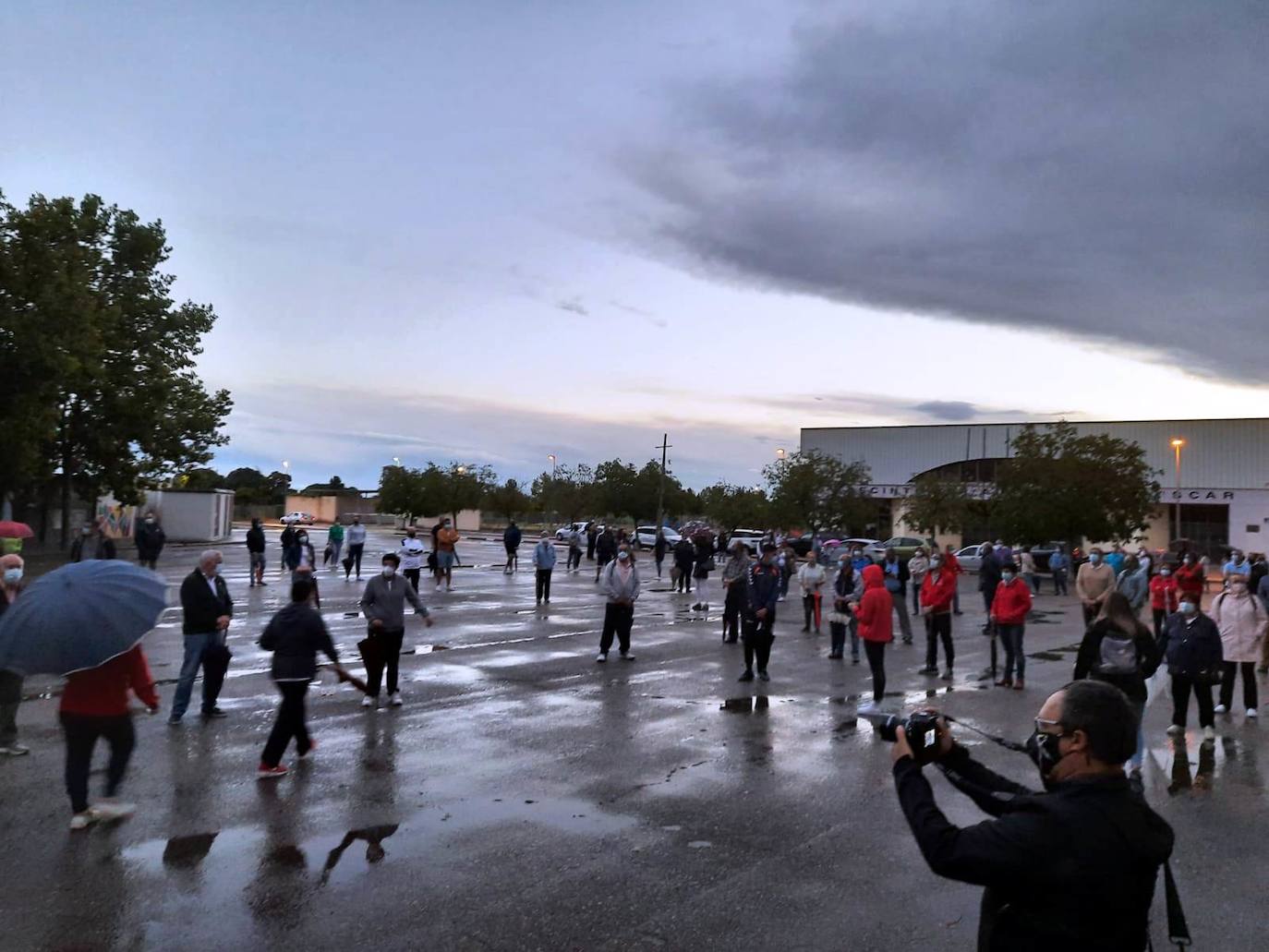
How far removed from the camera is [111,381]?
125ft

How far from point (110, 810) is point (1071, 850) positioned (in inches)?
245

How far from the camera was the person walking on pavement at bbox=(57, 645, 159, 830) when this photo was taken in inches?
259

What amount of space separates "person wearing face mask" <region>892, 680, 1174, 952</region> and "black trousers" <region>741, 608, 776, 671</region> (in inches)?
409

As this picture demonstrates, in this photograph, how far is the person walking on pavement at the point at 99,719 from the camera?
6.57 meters

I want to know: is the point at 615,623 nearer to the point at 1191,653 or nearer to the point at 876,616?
the point at 876,616

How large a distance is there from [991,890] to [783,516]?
57.7 metres

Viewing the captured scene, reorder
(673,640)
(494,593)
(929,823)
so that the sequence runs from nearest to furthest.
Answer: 1. (929,823)
2. (673,640)
3. (494,593)

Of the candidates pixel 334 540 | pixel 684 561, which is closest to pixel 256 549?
pixel 334 540

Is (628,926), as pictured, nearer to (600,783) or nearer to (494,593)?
(600,783)

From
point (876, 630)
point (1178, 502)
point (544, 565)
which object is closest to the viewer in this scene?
point (876, 630)

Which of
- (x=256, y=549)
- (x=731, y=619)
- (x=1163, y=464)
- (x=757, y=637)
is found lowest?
(x=731, y=619)

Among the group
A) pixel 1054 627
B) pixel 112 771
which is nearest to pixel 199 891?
pixel 112 771

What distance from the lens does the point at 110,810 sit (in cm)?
677

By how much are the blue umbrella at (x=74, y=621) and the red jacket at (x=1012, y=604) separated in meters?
10.0
